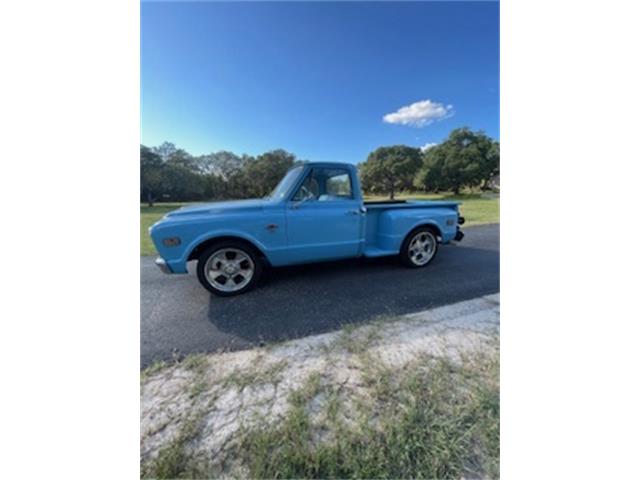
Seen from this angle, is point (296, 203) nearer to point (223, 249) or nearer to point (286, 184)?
point (286, 184)

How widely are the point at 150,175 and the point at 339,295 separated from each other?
2243cm

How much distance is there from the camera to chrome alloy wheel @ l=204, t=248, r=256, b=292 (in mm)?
3168

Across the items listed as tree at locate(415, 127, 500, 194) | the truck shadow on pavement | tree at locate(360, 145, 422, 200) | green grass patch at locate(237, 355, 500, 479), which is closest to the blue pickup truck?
the truck shadow on pavement

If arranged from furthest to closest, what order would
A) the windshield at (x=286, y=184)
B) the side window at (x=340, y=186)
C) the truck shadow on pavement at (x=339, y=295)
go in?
the side window at (x=340, y=186)
the windshield at (x=286, y=184)
the truck shadow on pavement at (x=339, y=295)

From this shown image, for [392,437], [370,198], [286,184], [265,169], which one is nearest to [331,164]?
[286,184]

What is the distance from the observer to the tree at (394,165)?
28.1m

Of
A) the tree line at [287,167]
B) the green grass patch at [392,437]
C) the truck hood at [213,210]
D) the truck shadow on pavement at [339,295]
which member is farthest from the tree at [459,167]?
the green grass patch at [392,437]

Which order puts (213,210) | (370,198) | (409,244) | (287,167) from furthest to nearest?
1. (287,167)
2. (370,198)
3. (409,244)
4. (213,210)

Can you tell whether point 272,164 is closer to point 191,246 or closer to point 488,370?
point 191,246

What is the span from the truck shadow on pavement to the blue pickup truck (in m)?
0.33

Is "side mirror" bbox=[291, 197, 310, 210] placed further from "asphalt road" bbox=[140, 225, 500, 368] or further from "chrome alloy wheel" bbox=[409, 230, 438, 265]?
"chrome alloy wheel" bbox=[409, 230, 438, 265]

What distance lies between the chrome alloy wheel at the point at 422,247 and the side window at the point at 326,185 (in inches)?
56.9

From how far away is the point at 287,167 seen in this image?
15859 mm

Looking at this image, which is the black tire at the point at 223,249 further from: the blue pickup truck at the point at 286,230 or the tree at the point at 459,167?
the tree at the point at 459,167
